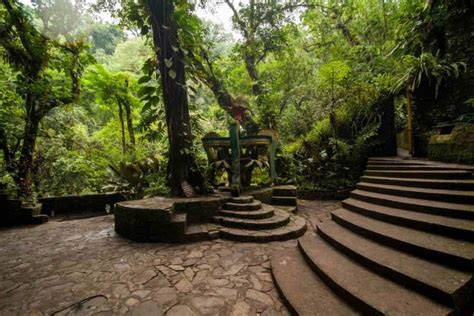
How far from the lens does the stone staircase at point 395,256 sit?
1.87 metres

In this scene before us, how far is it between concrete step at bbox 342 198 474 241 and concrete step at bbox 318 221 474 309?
546 millimetres

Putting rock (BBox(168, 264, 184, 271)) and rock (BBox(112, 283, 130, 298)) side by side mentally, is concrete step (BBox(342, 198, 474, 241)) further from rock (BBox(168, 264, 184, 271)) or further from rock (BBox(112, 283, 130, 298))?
rock (BBox(112, 283, 130, 298))

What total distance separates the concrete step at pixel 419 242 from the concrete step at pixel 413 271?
7cm

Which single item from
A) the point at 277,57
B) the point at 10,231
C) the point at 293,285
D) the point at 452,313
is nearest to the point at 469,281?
the point at 452,313

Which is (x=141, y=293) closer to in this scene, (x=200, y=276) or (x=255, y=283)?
(x=200, y=276)

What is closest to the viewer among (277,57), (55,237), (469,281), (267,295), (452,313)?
(452,313)

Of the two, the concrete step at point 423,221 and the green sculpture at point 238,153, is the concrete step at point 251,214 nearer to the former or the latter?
the green sculpture at point 238,153

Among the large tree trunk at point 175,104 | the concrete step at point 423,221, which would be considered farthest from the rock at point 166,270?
the concrete step at point 423,221

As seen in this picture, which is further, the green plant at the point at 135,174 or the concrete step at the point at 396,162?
the green plant at the point at 135,174

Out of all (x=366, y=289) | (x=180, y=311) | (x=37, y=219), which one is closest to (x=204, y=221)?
(x=180, y=311)

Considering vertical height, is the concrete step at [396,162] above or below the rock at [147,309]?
above

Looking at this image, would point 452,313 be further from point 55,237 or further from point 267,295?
point 55,237

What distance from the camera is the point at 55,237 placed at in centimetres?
468

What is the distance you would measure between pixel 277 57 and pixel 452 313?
9500mm
